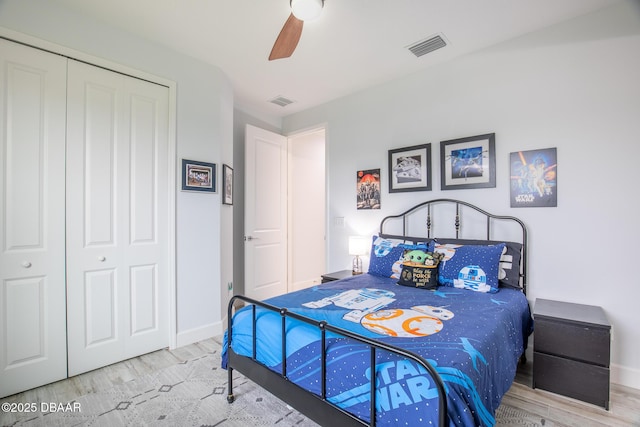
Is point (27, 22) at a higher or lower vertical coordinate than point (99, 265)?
higher

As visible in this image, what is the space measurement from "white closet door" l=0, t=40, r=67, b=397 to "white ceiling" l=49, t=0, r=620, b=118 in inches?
25.6

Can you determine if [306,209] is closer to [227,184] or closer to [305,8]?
[227,184]

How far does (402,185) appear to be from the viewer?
10.5 feet

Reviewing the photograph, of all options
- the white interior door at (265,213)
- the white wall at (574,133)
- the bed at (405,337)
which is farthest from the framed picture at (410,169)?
the white interior door at (265,213)

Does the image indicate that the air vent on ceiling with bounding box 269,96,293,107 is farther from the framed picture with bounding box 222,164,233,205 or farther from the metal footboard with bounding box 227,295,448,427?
the metal footboard with bounding box 227,295,448,427

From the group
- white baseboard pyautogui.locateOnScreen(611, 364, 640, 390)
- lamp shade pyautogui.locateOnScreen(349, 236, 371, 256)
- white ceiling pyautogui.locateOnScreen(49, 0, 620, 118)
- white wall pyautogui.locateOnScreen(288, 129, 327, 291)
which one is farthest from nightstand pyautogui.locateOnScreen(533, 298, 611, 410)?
white wall pyautogui.locateOnScreen(288, 129, 327, 291)

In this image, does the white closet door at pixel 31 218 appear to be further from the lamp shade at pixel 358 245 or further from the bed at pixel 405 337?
the lamp shade at pixel 358 245

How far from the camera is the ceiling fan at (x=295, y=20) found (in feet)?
5.95

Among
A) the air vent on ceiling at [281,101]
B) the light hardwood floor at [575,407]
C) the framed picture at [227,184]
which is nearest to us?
the light hardwood floor at [575,407]

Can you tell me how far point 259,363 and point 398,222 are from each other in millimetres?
2142

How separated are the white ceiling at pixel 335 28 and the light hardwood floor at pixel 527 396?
9.06 feet

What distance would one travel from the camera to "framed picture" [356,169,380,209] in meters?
3.43

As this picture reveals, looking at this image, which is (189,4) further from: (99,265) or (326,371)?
(326,371)

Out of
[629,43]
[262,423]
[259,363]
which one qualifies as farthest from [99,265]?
[629,43]
